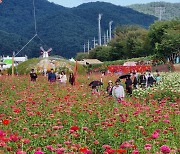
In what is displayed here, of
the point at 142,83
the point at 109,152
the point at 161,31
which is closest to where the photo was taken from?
the point at 109,152

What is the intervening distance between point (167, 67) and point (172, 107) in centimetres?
3008

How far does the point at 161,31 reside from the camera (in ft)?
190

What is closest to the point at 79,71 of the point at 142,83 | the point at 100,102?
the point at 142,83

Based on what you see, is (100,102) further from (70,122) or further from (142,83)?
(142,83)

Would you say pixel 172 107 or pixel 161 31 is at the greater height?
pixel 161 31

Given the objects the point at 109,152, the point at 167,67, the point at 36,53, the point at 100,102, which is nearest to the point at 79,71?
the point at 167,67

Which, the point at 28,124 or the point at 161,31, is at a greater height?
the point at 161,31

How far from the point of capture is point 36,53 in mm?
→ 182625

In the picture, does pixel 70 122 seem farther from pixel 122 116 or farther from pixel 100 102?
pixel 100 102

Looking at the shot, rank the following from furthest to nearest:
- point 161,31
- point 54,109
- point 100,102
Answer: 1. point 161,31
2. point 100,102
3. point 54,109

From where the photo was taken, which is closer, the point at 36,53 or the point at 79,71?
the point at 79,71

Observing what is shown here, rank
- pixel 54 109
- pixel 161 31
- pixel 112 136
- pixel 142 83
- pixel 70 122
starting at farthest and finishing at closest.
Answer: pixel 161 31 < pixel 142 83 < pixel 54 109 < pixel 70 122 < pixel 112 136

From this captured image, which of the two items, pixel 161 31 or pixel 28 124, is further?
pixel 161 31

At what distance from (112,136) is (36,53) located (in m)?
178
